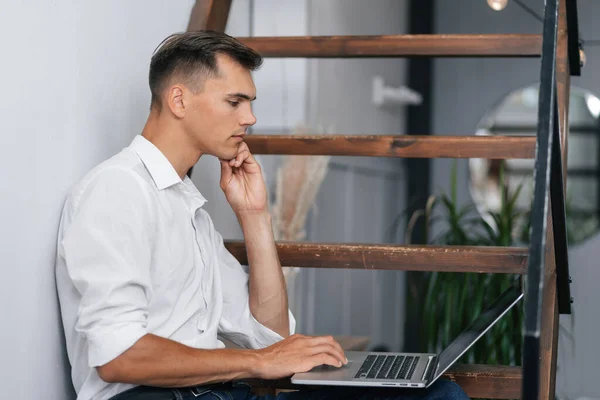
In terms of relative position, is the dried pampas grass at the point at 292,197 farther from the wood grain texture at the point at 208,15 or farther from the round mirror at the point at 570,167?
the round mirror at the point at 570,167

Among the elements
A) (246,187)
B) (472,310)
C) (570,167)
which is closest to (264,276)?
(246,187)

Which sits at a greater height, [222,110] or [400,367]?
[222,110]

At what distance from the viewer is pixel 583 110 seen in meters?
5.65

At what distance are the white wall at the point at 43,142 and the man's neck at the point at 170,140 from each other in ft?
0.43

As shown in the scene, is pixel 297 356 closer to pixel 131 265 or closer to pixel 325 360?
pixel 325 360

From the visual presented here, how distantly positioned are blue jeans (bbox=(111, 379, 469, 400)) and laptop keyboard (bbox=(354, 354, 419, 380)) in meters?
0.05

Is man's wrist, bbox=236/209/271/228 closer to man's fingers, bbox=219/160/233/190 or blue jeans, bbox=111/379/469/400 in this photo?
man's fingers, bbox=219/160/233/190

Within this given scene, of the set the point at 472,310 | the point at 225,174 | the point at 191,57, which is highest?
the point at 191,57

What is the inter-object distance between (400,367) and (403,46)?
96 cm

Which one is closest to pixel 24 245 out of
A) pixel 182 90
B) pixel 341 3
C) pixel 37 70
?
pixel 37 70

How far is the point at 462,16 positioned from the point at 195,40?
4672mm

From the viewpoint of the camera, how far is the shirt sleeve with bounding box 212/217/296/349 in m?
1.98

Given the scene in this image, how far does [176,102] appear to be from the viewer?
1763 millimetres

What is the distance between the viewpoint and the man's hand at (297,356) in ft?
5.37
